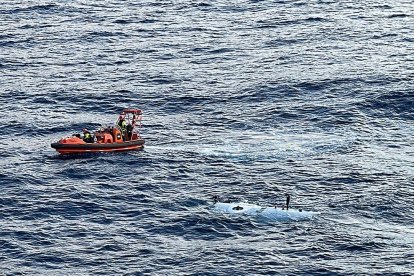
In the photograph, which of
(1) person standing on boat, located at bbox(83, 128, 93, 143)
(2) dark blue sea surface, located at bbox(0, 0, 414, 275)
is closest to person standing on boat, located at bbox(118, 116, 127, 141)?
(2) dark blue sea surface, located at bbox(0, 0, 414, 275)

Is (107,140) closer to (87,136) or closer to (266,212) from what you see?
(87,136)

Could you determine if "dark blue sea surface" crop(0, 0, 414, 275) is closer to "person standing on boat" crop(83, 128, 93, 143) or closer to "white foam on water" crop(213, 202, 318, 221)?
"white foam on water" crop(213, 202, 318, 221)

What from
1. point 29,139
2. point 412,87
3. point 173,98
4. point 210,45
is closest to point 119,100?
point 173,98

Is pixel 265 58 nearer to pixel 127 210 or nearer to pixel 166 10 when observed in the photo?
pixel 166 10

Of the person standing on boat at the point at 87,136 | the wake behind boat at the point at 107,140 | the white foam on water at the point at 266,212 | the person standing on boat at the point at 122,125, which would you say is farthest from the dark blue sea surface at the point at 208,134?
the person standing on boat at the point at 122,125

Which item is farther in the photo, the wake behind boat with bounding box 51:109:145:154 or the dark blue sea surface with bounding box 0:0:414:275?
the wake behind boat with bounding box 51:109:145:154

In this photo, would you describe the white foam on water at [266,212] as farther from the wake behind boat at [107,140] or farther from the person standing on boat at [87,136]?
the person standing on boat at [87,136]
